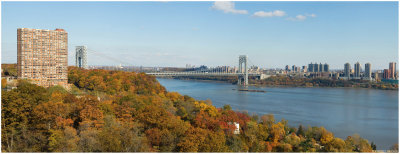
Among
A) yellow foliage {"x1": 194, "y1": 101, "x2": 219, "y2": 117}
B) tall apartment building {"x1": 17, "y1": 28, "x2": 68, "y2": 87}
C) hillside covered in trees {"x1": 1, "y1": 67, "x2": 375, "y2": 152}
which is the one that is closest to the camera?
hillside covered in trees {"x1": 1, "y1": 67, "x2": 375, "y2": 152}

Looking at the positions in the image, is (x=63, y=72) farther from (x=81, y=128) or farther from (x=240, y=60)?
(x=240, y=60)

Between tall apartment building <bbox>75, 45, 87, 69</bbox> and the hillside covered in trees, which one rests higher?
tall apartment building <bbox>75, 45, 87, 69</bbox>

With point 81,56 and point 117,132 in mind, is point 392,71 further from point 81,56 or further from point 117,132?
point 117,132

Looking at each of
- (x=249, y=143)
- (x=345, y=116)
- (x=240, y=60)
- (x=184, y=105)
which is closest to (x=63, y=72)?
(x=184, y=105)

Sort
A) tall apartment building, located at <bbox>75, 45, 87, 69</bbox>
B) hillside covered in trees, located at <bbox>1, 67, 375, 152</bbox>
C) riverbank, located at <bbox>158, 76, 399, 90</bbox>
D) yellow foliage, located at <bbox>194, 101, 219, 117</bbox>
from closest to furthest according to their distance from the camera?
hillside covered in trees, located at <bbox>1, 67, 375, 152</bbox>
yellow foliage, located at <bbox>194, 101, 219, 117</bbox>
tall apartment building, located at <bbox>75, 45, 87, 69</bbox>
riverbank, located at <bbox>158, 76, 399, 90</bbox>

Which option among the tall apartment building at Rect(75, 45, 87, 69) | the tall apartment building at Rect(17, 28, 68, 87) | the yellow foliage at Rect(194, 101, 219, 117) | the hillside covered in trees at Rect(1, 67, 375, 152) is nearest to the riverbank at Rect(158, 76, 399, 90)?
the tall apartment building at Rect(75, 45, 87, 69)

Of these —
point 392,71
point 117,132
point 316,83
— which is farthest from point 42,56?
point 392,71

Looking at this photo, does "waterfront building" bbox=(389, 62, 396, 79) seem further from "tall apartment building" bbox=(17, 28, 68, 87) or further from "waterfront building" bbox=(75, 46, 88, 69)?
"tall apartment building" bbox=(17, 28, 68, 87)
